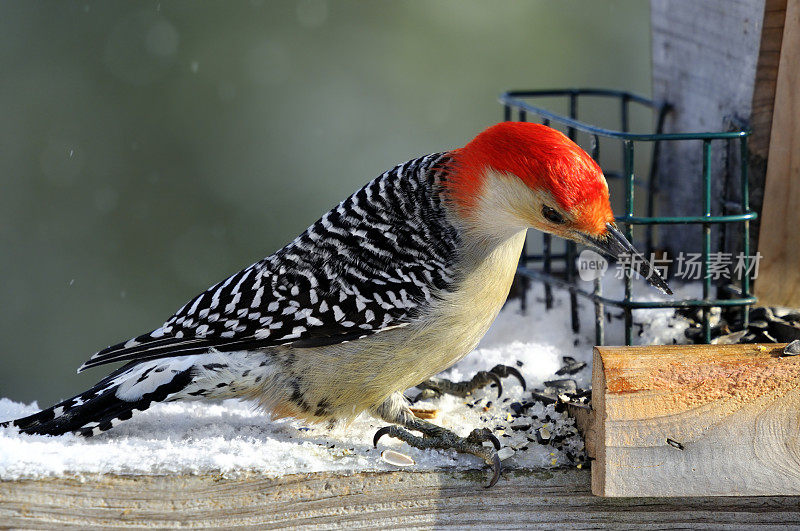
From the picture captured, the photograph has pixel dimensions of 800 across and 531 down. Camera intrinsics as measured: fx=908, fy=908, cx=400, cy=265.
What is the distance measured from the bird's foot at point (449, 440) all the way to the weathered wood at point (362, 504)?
70mm

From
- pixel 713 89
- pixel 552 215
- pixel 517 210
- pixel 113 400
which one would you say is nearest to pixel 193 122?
pixel 713 89

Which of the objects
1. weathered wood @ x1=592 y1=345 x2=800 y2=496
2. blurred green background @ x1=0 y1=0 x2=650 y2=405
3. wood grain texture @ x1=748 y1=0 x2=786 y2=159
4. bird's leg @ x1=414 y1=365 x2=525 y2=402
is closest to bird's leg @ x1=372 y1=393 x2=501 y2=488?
weathered wood @ x1=592 y1=345 x2=800 y2=496

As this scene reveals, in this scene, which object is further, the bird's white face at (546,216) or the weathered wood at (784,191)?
the weathered wood at (784,191)

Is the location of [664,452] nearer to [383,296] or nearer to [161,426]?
[383,296]

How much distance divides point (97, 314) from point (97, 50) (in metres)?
2.73

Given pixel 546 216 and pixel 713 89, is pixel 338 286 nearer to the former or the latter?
pixel 546 216

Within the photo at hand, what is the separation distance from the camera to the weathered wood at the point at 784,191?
13.0ft

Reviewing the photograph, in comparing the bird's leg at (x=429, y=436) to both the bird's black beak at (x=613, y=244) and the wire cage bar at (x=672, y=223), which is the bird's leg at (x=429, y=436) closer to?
the bird's black beak at (x=613, y=244)

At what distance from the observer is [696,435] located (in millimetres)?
2828

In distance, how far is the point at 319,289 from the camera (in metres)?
3.36

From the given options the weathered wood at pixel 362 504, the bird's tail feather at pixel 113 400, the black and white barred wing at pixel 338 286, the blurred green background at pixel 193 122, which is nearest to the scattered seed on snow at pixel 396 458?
the weathered wood at pixel 362 504

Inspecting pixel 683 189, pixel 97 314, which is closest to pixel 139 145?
pixel 97 314

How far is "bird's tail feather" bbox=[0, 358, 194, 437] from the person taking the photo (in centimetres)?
322

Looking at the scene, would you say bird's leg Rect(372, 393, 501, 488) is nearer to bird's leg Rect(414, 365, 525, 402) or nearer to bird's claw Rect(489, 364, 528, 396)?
bird's leg Rect(414, 365, 525, 402)
